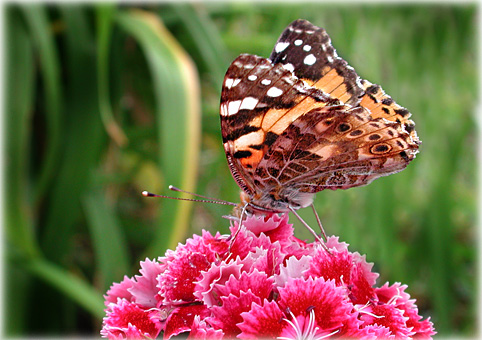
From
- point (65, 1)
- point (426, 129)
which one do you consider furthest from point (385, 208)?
point (65, 1)

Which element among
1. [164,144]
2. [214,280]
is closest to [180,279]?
[214,280]

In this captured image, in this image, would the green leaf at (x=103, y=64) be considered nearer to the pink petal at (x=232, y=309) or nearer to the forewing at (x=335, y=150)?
the forewing at (x=335, y=150)

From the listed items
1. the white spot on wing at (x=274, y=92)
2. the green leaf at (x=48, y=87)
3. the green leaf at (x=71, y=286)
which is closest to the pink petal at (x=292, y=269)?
the white spot on wing at (x=274, y=92)

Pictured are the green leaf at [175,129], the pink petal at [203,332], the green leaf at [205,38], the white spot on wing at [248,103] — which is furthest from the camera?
the green leaf at [205,38]

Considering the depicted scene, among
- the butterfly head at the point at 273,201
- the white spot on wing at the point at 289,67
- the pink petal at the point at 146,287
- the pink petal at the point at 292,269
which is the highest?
the white spot on wing at the point at 289,67

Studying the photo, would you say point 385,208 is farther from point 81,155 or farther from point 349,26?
point 81,155

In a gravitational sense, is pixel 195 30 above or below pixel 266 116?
above

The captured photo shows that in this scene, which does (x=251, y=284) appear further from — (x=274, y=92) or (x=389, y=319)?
(x=274, y=92)

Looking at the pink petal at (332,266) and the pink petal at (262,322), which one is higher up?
the pink petal at (332,266)
